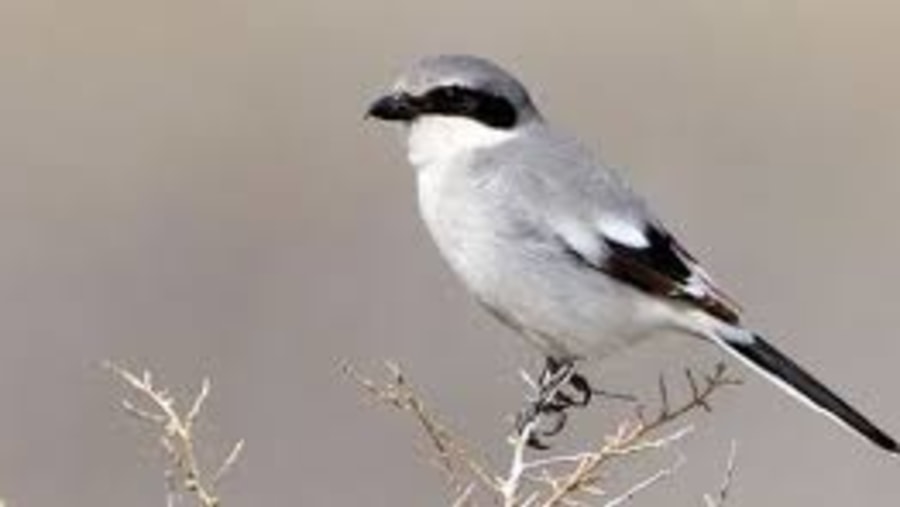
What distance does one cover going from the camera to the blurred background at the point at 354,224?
6578mm

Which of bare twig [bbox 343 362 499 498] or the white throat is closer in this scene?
bare twig [bbox 343 362 499 498]

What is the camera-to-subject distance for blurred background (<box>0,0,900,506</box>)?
6.58m

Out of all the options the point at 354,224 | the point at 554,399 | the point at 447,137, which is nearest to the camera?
the point at 554,399

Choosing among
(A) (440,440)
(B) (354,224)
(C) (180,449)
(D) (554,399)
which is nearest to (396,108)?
(D) (554,399)

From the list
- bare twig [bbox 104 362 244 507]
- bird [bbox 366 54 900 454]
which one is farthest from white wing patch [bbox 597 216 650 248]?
bare twig [bbox 104 362 244 507]

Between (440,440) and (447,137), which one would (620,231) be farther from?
(440,440)

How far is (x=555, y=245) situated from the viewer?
13.5 feet

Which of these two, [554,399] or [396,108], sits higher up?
[396,108]

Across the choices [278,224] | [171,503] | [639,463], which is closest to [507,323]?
[171,503]

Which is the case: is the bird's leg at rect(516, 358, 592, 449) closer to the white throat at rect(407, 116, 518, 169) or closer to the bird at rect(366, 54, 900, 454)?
the bird at rect(366, 54, 900, 454)

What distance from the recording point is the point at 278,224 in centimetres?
796

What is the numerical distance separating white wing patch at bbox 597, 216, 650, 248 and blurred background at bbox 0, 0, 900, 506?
182 cm

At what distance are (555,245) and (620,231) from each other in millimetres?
99

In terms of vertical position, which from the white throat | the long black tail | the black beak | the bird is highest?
the black beak
